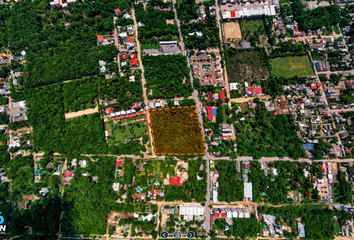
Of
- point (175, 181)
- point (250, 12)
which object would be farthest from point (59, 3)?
point (175, 181)

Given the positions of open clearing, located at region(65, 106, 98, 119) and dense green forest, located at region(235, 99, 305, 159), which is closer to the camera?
dense green forest, located at region(235, 99, 305, 159)

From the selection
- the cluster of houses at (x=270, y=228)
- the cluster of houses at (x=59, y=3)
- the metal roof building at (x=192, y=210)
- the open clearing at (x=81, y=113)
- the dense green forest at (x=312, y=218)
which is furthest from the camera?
the cluster of houses at (x=59, y=3)

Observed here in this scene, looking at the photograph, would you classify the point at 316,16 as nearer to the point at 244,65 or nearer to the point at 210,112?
the point at 244,65

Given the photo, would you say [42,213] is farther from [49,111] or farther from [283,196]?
[283,196]

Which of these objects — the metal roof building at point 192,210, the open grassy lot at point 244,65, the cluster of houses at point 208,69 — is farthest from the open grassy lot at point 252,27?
the metal roof building at point 192,210

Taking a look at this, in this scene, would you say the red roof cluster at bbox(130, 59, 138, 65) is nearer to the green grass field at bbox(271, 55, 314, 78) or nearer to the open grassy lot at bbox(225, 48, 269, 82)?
the open grassy lot at bbox(225, 48, 269, 82)

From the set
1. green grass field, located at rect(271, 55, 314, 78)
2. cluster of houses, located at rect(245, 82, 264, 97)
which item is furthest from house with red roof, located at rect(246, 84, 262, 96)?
green grass field, located at rect(271, 55, 314, 78)

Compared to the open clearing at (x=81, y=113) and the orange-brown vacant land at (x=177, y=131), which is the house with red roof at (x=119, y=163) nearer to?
the orange-brown vacant land at (x=177, y=131)
